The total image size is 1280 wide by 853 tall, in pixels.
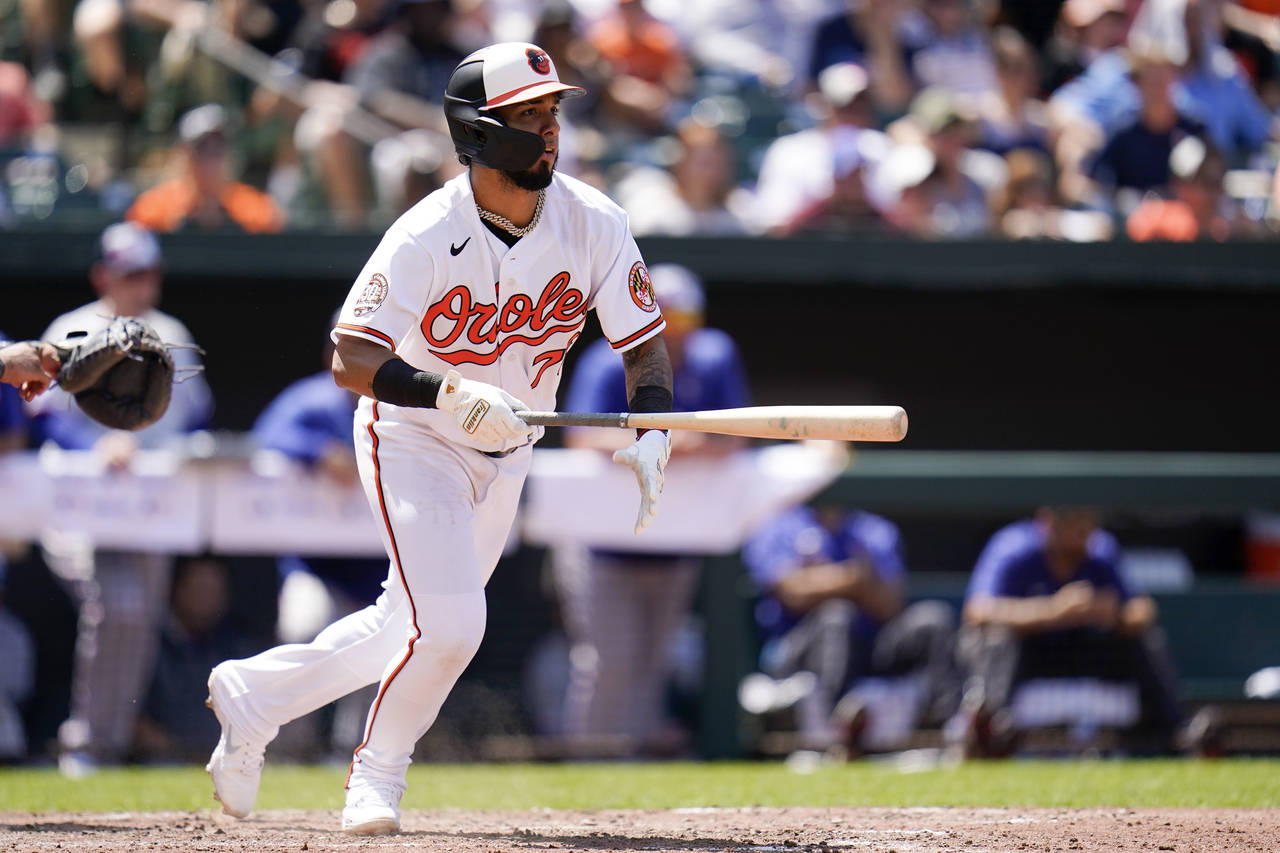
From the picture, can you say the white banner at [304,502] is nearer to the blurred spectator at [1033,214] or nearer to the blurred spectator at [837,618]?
the blurred spectator at [837,618]

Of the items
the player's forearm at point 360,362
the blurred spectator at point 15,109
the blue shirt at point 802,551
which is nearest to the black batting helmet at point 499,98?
the player's forearm at point 360,362

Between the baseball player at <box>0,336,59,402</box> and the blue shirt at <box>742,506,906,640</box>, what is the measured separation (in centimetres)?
341

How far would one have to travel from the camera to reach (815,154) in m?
8.73

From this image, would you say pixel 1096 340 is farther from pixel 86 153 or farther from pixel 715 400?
pixel 86 153

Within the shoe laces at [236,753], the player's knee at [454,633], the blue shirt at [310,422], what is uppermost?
the blue shirt at [310,422]

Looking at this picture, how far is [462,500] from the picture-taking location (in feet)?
13.9

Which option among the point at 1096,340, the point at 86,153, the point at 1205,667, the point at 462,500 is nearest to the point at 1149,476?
the point at 1205,667

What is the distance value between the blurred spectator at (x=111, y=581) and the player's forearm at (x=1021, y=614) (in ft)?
11.1

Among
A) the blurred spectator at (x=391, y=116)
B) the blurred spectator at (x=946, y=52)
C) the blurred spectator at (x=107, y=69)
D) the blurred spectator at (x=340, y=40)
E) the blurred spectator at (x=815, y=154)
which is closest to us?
the blurred spectator at (x=391, y=116)

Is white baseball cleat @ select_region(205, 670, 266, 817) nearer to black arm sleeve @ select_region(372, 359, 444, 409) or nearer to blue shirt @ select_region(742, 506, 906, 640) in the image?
black arm sleeve @ select_region(372, 359, 444, 409)

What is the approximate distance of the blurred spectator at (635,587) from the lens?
6.71 metres

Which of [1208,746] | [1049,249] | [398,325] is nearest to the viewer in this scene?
[398,325]

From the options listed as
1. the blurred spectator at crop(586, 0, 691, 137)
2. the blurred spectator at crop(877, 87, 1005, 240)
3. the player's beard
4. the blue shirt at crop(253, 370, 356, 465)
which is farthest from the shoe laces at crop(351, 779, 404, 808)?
the blurred spectator at crop(586, 0, 691, 137)

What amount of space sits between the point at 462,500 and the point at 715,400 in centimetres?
284
